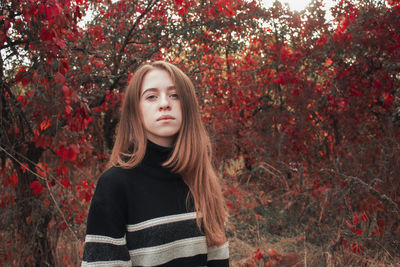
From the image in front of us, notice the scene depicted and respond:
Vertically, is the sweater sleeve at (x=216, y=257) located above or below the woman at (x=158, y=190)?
below

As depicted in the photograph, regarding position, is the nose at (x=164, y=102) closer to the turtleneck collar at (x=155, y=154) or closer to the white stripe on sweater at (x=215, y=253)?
the turtleneck collar at (x=155, y=154)

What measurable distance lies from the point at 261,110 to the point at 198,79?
3427 millimetres

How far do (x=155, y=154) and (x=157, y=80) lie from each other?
0.34 metres

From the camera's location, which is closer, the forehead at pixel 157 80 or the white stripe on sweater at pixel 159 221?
the white stripe on sweater at pixel 159 221

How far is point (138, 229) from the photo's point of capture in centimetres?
152

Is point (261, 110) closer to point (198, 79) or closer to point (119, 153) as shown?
point (198, 79)

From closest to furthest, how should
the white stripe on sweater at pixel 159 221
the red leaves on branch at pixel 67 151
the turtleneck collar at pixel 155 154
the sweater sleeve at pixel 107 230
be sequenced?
the sweater sleeve at pixel 107 230, the white stripe on sweater at pixel 159 221, the turtleneck collar at pixel 155 154, the red leaves on branch at pixel 67 151

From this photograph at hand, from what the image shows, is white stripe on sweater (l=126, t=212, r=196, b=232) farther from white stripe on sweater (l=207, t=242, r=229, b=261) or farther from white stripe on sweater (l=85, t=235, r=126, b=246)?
white stripe on sweater (l=207, t=242, r=229, b=261)

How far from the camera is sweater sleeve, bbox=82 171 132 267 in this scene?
1424 mm

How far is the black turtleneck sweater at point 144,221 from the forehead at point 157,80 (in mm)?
269

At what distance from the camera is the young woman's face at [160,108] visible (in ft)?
5.60

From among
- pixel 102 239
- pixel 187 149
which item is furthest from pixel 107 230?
pixel 187 149

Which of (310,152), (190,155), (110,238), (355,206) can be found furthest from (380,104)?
(110,238)

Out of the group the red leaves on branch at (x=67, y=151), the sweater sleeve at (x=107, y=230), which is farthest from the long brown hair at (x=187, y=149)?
the red leaves on branch at (x=67, y=151)
